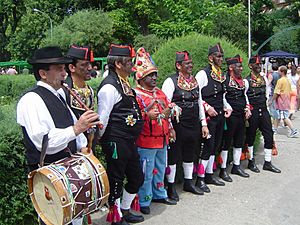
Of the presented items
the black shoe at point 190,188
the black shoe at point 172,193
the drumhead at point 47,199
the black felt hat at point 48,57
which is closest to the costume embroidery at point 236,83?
the black shoe at point 190,188

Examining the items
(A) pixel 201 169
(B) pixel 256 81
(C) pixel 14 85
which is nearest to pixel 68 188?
(A) pixel 201 169

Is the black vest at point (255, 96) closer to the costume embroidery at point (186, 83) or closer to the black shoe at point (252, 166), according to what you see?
the black shoe at point (252, 166)

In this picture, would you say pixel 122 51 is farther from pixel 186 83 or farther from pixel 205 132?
pixel 205 132

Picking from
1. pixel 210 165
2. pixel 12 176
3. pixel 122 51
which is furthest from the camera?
pixel 210 165

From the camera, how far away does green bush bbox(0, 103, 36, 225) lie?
378 cm

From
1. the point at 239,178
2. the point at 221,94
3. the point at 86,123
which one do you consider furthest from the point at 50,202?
the point at 239,178

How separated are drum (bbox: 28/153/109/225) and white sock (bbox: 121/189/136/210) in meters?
1.36

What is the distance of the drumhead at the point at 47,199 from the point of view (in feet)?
9.61

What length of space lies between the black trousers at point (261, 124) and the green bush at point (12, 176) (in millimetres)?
4083

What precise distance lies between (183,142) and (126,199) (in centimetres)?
131

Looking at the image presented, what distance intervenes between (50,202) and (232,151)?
483 cm

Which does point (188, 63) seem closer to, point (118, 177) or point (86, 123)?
point (118, 177)

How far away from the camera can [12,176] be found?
3879 millimetres

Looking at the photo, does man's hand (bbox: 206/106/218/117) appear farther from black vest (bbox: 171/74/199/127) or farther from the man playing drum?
the man playing drum
